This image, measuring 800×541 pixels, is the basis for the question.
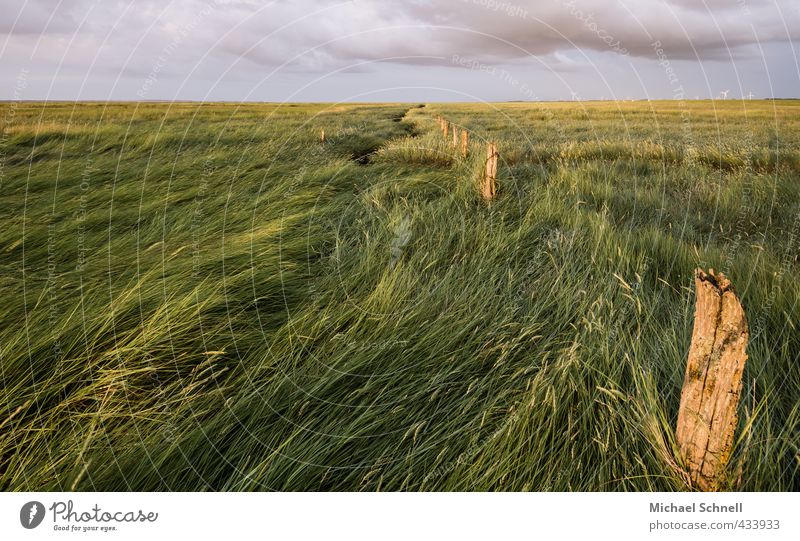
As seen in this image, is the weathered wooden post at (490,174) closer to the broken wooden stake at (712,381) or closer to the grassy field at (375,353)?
the grassy field at (375,353)

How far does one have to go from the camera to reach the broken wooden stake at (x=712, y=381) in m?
1.24

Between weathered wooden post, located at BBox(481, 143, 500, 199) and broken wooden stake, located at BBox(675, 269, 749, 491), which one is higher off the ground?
weathered wooden post, located at BBox(481, 143, 500, 199)

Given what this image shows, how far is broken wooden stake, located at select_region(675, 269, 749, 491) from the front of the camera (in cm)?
124

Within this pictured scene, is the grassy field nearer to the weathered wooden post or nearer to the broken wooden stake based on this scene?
the broken wooden stake

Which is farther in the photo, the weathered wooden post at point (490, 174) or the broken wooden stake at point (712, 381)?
the weathered wooden post at point (490, 174)

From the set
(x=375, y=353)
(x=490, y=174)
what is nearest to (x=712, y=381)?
(x=375, y=353)

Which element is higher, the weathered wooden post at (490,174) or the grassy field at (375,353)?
the weathered wooden post at (490,174)

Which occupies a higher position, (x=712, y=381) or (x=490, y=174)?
(x=490, y=174)

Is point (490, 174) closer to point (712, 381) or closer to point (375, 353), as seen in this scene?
point (375, 353)

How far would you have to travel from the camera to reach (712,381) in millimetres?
1324

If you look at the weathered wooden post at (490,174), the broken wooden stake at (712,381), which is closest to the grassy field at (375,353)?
the broken wooden stake at (712,381)

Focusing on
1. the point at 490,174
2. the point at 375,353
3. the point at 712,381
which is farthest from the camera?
the point at 490,174

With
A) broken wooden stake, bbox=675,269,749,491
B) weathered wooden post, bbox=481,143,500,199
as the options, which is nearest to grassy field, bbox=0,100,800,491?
broken wooden stake, bbox=675,269,749,491

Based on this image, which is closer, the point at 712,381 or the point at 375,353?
the point at 712,381
